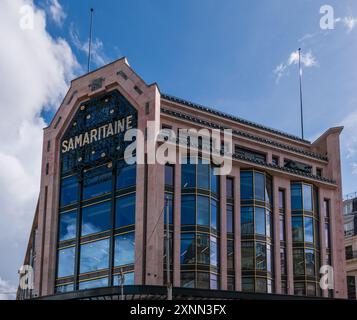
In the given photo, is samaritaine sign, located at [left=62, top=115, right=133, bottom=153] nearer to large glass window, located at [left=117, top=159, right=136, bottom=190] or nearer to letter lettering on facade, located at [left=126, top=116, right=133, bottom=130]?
letter lettering on facade, located at [left=126, top=116, right=133, bottom=130]

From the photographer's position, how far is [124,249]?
49.6 metres

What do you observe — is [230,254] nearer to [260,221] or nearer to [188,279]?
[260,221]

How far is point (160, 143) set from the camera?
166ft

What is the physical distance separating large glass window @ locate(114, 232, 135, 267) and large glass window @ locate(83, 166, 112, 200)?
4836 mm

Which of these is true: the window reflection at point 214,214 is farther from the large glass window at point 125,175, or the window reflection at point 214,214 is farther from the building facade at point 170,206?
the large glass window at point 125,175

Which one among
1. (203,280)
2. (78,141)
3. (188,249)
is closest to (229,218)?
(188,249)

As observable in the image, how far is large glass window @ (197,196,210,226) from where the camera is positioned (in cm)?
5019

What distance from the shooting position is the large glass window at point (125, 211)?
49875 mm

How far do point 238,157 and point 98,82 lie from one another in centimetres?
1480

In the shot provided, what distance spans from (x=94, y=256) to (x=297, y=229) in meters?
19.6

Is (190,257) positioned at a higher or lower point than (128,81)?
lower
